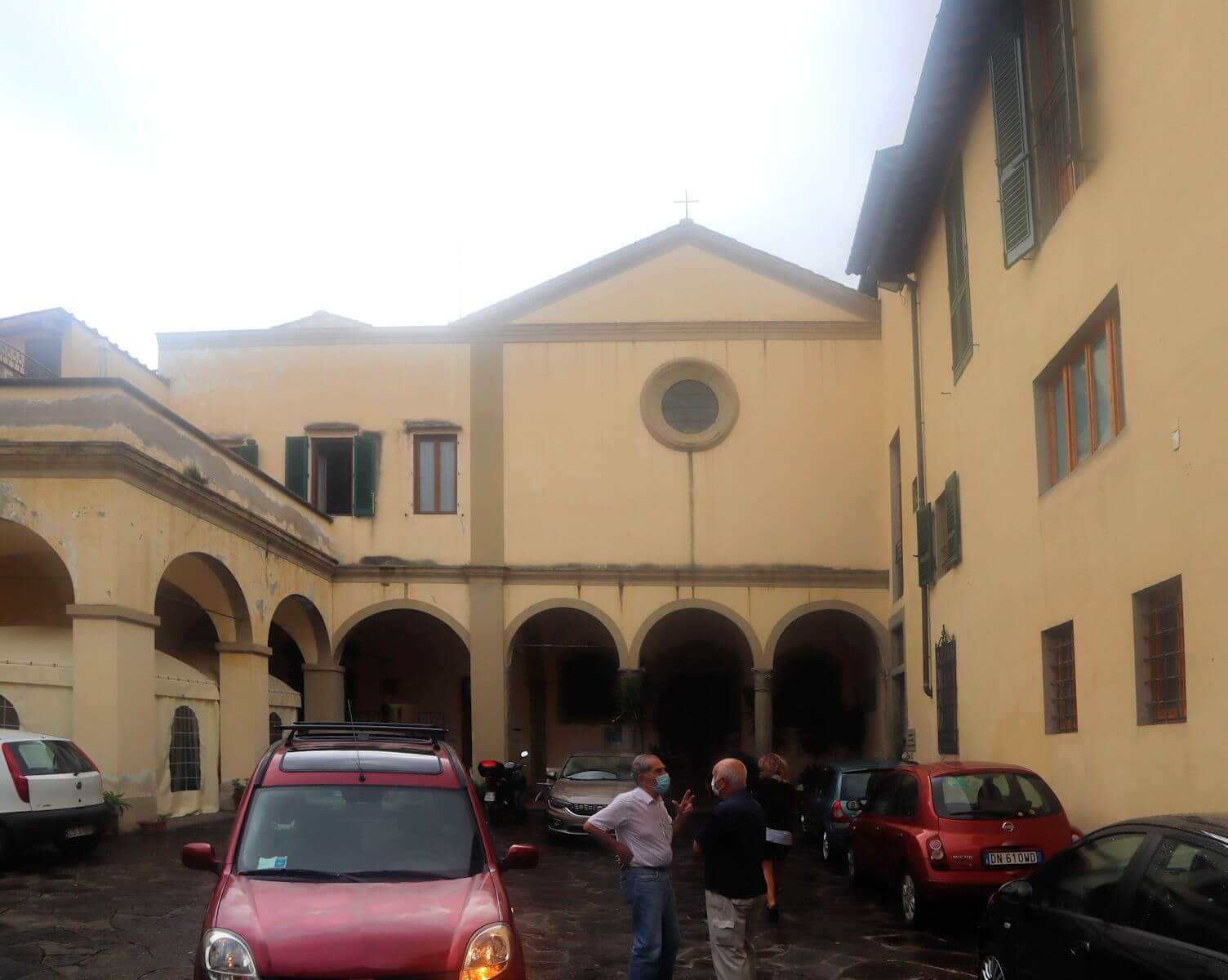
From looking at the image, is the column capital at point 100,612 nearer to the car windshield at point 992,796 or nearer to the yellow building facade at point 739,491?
the yellow building facade at point 739,491

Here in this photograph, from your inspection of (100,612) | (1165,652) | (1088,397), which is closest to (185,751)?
(100,612)

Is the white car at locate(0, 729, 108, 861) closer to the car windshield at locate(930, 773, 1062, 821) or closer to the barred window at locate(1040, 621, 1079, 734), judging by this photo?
the car windshield at locate(930, 773, 1062, 821)

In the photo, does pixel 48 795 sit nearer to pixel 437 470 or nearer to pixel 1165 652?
pixel 1165 652

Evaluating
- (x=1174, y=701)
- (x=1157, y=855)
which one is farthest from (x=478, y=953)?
(x=1174, y=701)

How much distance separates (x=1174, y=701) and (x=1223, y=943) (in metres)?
4.78

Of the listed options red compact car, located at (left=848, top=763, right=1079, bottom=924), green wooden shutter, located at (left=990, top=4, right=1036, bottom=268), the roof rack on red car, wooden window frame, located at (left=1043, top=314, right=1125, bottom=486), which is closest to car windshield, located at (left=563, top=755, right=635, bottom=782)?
red compact car, located at (left=848, top=763, right=1079, bottom=924)

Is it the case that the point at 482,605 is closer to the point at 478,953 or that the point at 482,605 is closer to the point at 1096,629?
the point at 1096,629

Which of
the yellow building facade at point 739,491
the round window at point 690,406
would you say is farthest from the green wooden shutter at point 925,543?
the round window at point 690,406

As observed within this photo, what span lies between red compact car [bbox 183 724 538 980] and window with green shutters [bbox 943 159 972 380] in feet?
31.3

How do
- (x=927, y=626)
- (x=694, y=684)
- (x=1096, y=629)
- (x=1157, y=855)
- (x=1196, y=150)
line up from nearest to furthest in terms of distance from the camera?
(x=1157, y=855)
(x=1196, y=150)
(x=1096, y=629)
(x=927, y=626)
(x=694, y=684)

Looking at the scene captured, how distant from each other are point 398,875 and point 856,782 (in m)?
9.94

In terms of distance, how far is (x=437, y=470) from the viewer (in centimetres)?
2458

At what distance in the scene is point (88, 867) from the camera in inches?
513

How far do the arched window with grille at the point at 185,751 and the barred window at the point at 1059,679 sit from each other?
35.6ft
